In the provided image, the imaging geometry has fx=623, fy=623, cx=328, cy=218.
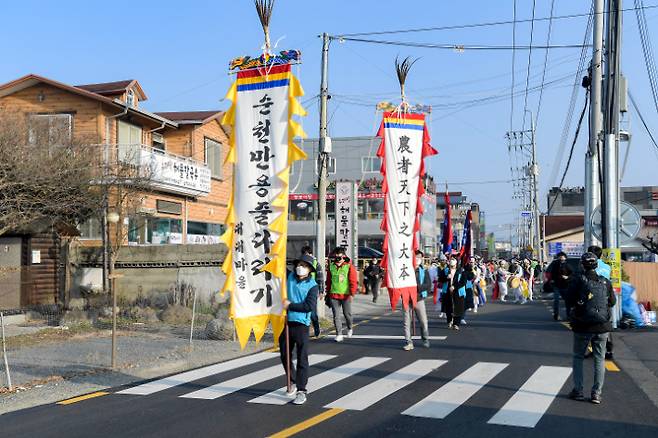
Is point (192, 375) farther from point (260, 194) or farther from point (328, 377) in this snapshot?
point (260, 194)

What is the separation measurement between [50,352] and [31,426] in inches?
223

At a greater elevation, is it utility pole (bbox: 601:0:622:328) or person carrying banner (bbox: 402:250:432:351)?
utility pole (bbox: 601:0:622:328)

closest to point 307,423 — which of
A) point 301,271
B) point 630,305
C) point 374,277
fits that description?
point 301,271

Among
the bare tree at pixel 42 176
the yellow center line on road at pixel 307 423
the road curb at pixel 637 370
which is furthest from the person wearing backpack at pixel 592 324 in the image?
the bare tree at pixel 42 176

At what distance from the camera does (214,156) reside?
31250 millimetres

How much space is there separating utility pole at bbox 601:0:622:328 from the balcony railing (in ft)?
45.4

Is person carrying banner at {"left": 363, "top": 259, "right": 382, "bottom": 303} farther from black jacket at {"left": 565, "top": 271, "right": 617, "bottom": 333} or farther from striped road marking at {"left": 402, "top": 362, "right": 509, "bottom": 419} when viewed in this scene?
black jacket at {"left": 565, "top": 271, "right": 617, "bottom": 333}

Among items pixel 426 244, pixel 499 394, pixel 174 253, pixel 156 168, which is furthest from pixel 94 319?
pixel 426 244

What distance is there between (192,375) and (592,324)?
609 cm

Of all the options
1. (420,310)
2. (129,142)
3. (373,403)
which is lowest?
(373,403)

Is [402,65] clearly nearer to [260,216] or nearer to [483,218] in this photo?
[260,216]

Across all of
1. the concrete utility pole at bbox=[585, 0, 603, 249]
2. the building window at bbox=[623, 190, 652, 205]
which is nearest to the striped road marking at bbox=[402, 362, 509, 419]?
the concrete utility pole at bbox=[585, 0, 603, 249]

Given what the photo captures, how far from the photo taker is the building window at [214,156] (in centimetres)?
3047

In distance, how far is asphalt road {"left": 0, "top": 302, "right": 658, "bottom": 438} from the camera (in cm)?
661
